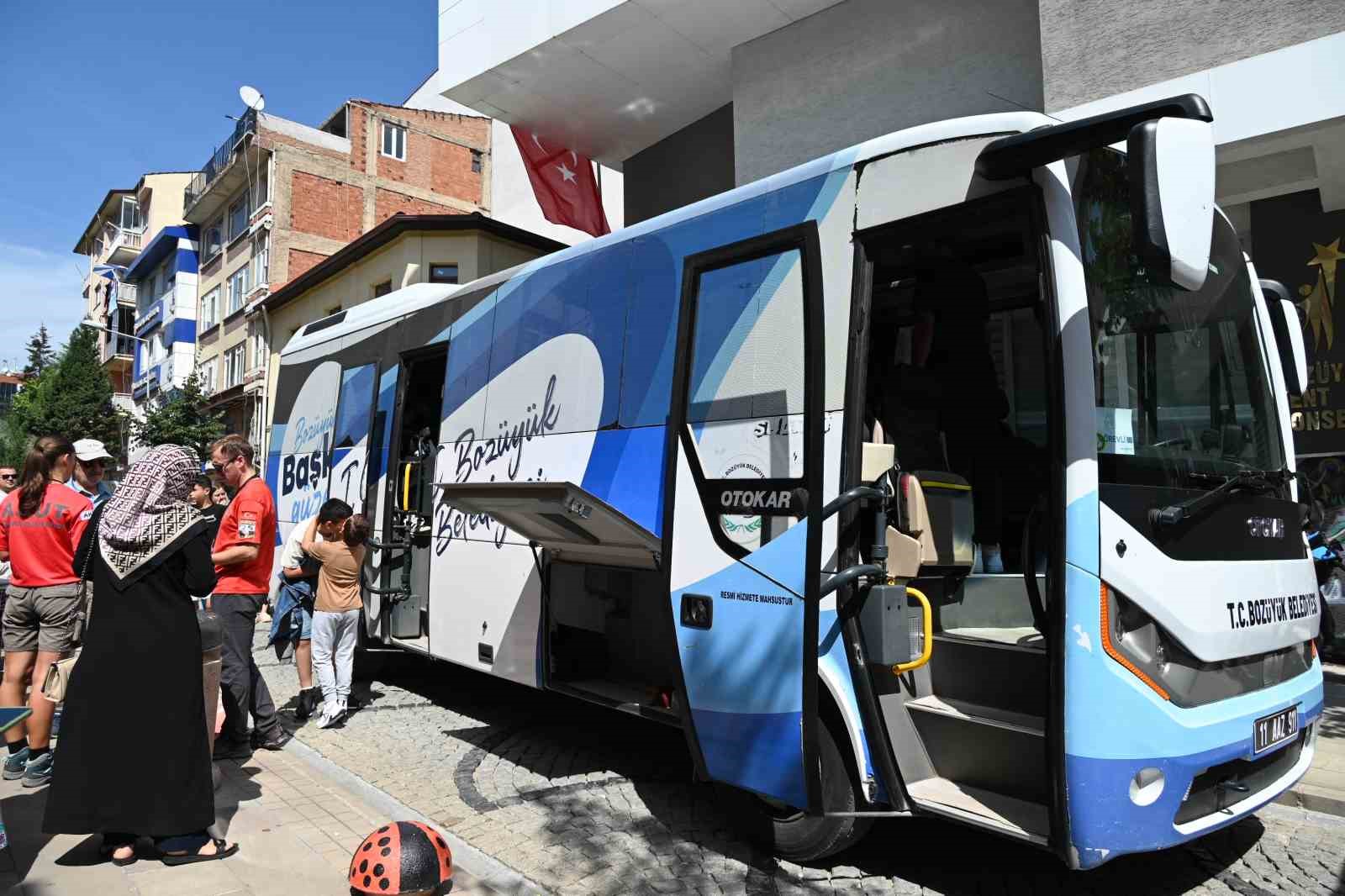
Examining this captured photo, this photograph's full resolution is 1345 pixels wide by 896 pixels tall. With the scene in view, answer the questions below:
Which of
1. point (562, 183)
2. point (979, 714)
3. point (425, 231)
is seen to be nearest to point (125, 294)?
point (425, 231)

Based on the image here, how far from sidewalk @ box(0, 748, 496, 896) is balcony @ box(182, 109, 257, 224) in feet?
115

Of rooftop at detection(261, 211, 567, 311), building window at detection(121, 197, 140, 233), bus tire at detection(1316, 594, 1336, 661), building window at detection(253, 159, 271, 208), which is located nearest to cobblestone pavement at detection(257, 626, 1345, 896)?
bus tire at detection(1316, 594, 1336, 661)

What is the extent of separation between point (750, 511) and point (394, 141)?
37573 millimetres

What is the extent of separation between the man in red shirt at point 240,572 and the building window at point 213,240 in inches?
1530

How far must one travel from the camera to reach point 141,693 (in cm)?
418

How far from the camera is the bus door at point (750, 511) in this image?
3.96 metres

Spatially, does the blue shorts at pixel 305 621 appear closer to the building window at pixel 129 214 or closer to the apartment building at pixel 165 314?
the apartment building at pixel 165 314

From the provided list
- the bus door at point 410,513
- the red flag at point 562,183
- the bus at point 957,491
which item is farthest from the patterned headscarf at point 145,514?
the red flag at point 562,183

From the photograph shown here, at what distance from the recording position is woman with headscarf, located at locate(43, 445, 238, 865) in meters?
4.12

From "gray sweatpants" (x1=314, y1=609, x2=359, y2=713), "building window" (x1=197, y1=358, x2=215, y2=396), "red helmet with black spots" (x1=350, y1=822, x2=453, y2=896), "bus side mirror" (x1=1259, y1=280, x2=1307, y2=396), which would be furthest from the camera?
"building window" (x1=197, y1=358, x2=215, y2=396)

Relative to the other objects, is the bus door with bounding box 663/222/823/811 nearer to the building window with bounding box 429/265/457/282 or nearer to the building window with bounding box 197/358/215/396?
the building window with bounding box 429/265/457/282

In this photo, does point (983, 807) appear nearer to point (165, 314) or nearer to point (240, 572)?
point (240, 572)

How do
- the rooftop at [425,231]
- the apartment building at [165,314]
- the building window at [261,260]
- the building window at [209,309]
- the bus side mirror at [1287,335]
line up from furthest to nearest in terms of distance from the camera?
the apartment building at [165,314] → the building window at [209,309] → the building window at [261,260] → the rooftop at [425,231] → the bus side mirror at [1287,335]

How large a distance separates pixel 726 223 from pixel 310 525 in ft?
15.5
